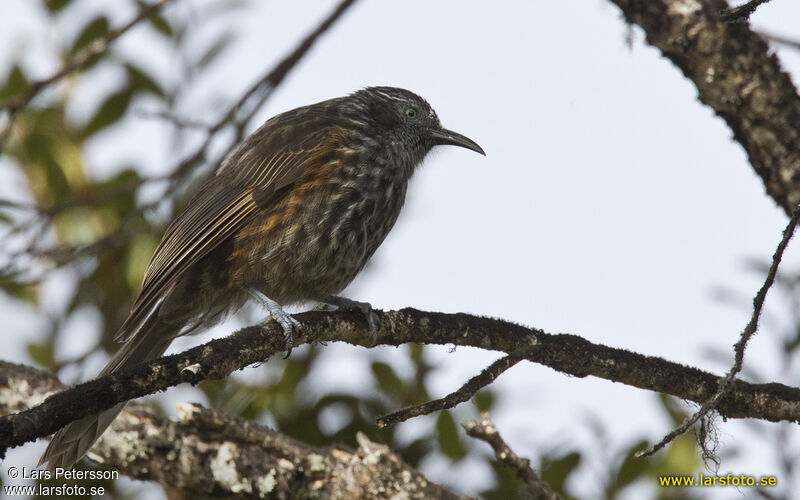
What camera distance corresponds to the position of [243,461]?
12.4ft

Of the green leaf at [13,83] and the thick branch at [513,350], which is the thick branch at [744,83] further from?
the green leaf at [13,83]

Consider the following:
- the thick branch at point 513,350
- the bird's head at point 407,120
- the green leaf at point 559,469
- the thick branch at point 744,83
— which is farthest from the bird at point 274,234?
the thick branch at point 744,83

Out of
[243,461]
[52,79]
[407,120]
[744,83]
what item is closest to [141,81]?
[52,79]

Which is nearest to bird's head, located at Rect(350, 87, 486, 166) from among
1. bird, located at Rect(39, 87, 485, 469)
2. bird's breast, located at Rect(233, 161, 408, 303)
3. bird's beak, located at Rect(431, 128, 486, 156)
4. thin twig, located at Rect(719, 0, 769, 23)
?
bird's beak, located at Rect(431, 128, 486, 156)

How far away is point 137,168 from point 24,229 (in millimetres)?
1419

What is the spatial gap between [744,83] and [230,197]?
2.44 meters

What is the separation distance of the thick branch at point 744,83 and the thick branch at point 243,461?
2008 millimetres

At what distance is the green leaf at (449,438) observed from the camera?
13.9ft

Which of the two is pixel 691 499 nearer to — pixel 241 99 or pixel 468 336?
pixel 468 336

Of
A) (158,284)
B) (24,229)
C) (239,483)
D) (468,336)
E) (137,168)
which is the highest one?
(137,168)

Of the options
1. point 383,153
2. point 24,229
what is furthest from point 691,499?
point 24,229

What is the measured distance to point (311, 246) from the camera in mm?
4105

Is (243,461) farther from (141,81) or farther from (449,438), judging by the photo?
(141,81)

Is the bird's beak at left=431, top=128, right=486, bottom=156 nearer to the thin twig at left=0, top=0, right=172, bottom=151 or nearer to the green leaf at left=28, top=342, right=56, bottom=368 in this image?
the thin twig at left=0, top=0, right=172, bottom=151
